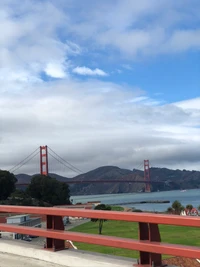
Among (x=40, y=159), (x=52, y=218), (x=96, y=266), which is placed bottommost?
(x=96, y=266)

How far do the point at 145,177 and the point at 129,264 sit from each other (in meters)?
111

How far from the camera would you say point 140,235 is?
4438mm

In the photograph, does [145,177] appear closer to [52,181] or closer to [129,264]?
[52,181]

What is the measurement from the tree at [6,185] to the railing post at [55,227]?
6890 centimetres

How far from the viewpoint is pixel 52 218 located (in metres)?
5.55

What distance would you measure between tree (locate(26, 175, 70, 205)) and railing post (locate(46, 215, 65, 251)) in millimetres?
73858

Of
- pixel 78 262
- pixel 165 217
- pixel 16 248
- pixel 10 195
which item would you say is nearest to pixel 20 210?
pixel 16 248

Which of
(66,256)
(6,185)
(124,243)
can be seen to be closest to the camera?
(124,243)

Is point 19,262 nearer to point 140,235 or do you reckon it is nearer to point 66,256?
point 66,256

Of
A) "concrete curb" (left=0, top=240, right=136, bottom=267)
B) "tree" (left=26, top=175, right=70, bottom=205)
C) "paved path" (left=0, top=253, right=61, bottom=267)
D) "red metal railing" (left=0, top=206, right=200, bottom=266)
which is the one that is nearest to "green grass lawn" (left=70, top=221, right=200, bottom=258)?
"concrete curb" (left=0, top=240, right=136, bottom=267)

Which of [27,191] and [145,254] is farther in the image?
[27,191]

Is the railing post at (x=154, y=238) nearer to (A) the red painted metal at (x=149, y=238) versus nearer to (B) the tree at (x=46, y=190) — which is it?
(A) the red painted metal at (x=149, y=238)

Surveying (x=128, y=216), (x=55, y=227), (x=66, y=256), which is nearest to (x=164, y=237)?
(x=55, y=227)

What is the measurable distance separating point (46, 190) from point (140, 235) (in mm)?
76231
